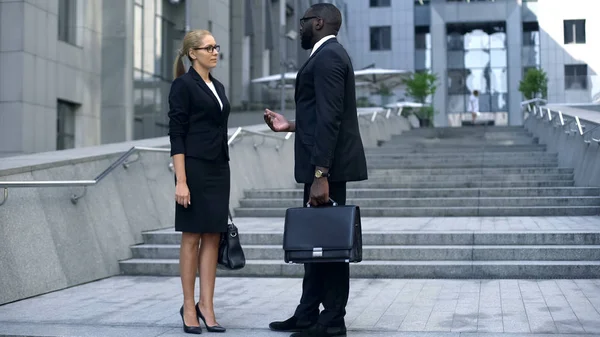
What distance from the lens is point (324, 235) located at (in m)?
5.34

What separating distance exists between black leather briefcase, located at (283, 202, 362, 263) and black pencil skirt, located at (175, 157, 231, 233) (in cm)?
65

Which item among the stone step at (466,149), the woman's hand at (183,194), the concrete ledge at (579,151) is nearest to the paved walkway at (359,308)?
the woman's hand at (183,194)

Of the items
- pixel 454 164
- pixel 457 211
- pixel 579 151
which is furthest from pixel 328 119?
pixel 454 164

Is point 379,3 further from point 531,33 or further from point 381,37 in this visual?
point 531,33

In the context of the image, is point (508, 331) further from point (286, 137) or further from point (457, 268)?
point (286, 137)

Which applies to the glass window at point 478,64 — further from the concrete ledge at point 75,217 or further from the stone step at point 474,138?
the concrete ledge at point 75,217

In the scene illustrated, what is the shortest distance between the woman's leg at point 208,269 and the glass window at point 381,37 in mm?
55550

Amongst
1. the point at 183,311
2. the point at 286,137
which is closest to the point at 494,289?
the point at 183,311

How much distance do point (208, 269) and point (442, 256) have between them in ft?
12.2

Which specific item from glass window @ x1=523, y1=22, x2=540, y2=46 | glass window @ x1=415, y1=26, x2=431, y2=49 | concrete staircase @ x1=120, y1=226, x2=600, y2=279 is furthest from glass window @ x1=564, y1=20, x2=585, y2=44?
concrete staircase @ x1=120, y1=226, x2=600, y2=279

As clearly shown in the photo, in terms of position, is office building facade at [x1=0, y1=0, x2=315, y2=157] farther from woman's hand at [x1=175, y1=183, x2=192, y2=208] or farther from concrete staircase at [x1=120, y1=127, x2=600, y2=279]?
woman's hand at [x1=175, y1=183, x2=192, y2=208]

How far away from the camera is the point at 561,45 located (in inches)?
2208

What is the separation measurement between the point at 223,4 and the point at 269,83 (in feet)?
14.2

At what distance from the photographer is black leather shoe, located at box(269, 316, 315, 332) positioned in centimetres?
578
